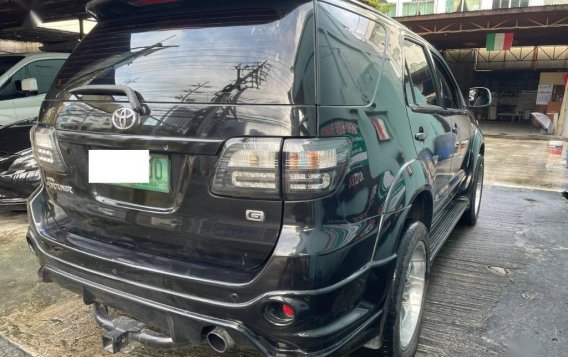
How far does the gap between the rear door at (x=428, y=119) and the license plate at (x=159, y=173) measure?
1315mm

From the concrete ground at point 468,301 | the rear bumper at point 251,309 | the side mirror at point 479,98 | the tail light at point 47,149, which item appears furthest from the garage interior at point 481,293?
the side mirror at point 479,98

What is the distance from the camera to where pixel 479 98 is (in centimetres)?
426

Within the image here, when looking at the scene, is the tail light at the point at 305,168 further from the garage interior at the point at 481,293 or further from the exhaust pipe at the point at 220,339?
the garage interior at the point at 481,293

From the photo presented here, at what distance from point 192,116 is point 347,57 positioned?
27.1 inches

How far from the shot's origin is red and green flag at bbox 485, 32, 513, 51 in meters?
15.6

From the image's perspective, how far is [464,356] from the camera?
7.84 ft

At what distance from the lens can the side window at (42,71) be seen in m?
6.14

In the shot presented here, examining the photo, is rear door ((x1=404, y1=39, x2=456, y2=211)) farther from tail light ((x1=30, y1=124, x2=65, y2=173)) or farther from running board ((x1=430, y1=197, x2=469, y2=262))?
tail light ((x1=30, y1=124, x2=65, y2=173))

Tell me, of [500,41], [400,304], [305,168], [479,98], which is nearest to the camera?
[305,168]

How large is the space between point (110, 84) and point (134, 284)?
2.91 ft

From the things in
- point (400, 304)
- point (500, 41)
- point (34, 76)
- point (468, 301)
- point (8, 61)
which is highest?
point (500, 41)

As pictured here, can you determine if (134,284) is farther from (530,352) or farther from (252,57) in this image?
(530,352)

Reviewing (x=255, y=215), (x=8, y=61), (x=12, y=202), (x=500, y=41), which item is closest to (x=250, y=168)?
(x=255, y=215)

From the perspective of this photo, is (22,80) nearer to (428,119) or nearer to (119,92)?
(119,92)
